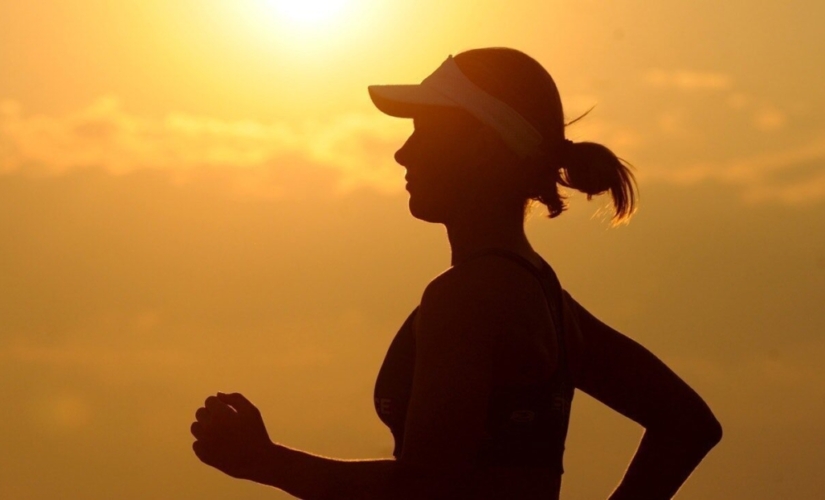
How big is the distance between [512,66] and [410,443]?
138 cm

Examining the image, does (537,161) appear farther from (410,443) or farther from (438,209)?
(410,443)

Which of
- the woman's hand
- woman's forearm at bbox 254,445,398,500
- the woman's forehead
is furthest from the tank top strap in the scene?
the woman's hand

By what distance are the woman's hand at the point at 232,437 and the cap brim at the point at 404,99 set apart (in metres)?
1.10

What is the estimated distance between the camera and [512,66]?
498cm

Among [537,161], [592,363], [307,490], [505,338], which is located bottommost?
[307,490]

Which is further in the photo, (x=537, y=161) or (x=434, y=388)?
(x=537, y=161)

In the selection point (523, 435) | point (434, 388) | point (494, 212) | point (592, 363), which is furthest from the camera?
point (592, 363)

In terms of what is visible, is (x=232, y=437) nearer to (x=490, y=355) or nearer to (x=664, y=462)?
(x=490, y=355)

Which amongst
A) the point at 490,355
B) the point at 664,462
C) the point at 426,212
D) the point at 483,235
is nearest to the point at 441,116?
the point at 426,212

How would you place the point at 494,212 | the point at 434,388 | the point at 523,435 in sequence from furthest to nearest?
1. the point at 494,212
2. the point at 523,435
3. the point at 434,388

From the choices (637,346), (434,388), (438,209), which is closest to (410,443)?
(434,388)

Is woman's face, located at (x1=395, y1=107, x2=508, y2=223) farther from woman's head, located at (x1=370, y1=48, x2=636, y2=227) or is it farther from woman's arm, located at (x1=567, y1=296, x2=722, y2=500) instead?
woman's arm, located at (x1=567, y1=296, x2=722, y2=500)

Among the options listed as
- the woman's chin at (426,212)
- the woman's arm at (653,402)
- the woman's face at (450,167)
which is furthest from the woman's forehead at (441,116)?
the woman's arm at (653,402)

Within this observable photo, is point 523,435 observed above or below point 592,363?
below
